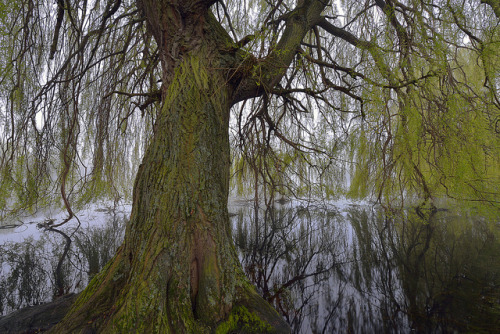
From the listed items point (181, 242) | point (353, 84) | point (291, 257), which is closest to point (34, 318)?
point (181, 242)

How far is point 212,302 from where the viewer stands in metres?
1.19

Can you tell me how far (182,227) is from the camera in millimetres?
1277

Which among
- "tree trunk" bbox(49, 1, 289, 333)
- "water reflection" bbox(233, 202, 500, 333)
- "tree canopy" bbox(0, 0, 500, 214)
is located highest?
"tree canopy" bbox(0, 0, 500, 214)

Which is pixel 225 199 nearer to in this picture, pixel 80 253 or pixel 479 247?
pixel 80 253

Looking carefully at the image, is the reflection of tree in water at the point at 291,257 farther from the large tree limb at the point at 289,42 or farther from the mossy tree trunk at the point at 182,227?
the large tree limb at the point at 289,42

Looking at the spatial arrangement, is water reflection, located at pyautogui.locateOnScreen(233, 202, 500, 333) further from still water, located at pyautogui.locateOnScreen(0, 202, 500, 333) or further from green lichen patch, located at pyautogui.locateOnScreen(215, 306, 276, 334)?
green lichen patch, located at pyautogui.locateOnScreen(215, 306, 276, 334)

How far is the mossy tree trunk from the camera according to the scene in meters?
1.12

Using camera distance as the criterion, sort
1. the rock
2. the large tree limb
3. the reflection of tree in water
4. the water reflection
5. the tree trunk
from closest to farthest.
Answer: the tree trunk < the rock < the water reflection < the reflection of tree in water < the large tree limb

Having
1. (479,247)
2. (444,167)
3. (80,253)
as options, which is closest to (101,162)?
(80,253)

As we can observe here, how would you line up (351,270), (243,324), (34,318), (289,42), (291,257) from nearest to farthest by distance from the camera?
(243,324) < (34,318) < (289,42) < (351,270) < (291,257)

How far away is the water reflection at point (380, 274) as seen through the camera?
5.01 feet

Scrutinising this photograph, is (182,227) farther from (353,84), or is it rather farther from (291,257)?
(353,84)

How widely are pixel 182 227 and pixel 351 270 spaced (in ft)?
5.37

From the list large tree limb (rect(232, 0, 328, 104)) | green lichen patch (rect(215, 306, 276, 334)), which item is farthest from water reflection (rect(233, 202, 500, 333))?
large tree limb (rect(232, 0, 328, 104))
